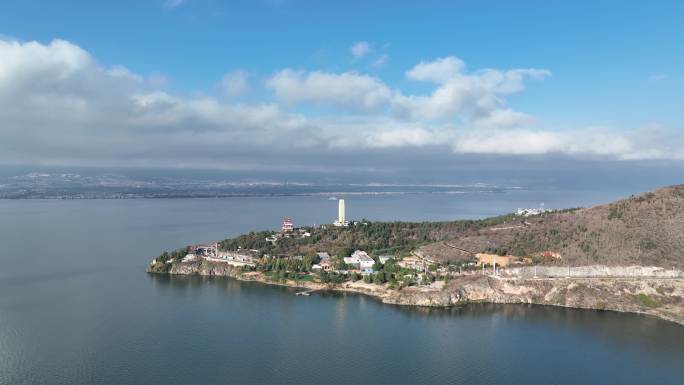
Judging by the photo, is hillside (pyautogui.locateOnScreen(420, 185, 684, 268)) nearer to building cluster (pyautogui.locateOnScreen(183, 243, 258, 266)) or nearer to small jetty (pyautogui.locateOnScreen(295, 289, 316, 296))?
small jetty (pyautogui.locateOnScreen(295, 289, 316, 296))

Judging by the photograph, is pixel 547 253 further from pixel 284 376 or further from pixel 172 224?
pixel 172 224

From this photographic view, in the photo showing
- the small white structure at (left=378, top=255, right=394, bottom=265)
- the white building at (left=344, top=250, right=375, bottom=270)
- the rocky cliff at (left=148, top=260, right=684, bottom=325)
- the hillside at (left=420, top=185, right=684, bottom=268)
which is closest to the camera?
the rocky cliff at (left=148, top=260, right=684, bottom=325)

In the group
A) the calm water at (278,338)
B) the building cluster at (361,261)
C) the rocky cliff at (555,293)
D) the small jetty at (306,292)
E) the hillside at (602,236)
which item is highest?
the hillside at (602,236)

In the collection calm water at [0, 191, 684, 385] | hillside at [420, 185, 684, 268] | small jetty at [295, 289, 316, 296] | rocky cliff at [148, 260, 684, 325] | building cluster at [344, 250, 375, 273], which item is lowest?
calm water at [0, 191, 684, 385]

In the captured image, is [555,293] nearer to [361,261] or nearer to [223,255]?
[361,261]

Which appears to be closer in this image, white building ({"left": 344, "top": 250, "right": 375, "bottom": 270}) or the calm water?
the calm water

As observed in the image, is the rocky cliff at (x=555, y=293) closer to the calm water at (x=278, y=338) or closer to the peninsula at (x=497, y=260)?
the peninsula at (x=497, y=260)

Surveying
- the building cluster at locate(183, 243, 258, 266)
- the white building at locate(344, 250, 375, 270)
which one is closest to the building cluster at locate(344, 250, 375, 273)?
the white building at locate(344, 250, 375, 270)

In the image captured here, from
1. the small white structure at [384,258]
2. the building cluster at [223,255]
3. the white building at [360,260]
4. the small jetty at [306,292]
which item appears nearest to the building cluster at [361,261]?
the white building at [360,260]
